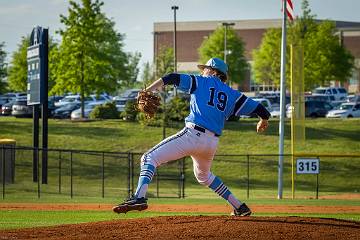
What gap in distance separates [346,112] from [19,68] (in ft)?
102

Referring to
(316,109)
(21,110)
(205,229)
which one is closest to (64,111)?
(21,110)

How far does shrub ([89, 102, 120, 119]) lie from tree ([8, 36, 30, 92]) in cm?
2145

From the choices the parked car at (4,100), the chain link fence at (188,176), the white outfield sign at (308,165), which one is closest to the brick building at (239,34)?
the parked car at (4,100)

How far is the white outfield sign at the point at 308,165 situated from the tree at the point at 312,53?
3425cm

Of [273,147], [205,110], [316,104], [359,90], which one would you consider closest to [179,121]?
[273,147]

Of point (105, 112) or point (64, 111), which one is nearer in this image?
point (105, 112)

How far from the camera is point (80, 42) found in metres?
50.3

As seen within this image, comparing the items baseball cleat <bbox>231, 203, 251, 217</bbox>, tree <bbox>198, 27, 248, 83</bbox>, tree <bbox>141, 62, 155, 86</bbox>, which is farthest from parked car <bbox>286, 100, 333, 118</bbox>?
baseball cleat <bbox>231, 203, 251, 217</bbox>

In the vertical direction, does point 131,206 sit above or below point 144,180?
below

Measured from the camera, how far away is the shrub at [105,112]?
52156 millimetres

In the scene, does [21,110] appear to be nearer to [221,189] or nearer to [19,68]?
[19,68]

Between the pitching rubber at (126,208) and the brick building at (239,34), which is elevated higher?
the brick building at (239,34)

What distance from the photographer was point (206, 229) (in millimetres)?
10859

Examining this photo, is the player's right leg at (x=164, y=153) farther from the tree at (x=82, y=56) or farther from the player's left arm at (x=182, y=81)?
the tree at (x=82, y=56)
